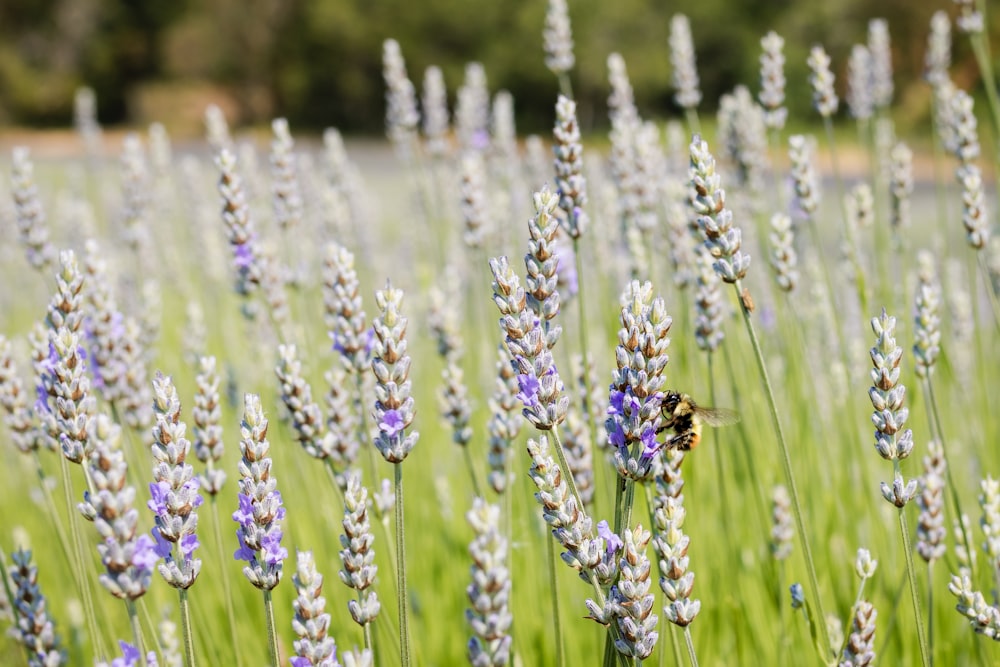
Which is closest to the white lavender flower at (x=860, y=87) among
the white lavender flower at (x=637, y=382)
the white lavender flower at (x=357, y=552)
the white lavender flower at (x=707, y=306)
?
the white lavender flower at (x=707, y=306)

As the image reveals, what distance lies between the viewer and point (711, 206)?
1.54m

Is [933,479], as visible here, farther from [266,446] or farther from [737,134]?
[737,134]

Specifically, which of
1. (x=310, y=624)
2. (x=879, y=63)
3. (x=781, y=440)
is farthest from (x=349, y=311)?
(x=879, y=63)

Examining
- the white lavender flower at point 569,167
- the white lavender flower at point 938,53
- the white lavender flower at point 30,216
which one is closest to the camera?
the white lavender flower at point 569,167

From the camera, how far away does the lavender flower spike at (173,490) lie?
4.68 feet

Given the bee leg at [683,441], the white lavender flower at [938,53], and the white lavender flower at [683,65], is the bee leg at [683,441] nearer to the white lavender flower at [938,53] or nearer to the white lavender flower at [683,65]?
the white lavender flower at [683,65]

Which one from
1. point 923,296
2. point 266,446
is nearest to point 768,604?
point 923,296

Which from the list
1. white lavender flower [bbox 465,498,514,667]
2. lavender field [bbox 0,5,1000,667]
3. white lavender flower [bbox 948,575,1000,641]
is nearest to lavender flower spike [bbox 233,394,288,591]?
lavender field [bbox 0,5,1000,667]

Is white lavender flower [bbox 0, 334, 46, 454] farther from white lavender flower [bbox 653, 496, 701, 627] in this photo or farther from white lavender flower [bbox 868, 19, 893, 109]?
white lavender flower [bbox 868, 19, 893, 109]

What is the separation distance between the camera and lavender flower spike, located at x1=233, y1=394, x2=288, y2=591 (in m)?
1.47

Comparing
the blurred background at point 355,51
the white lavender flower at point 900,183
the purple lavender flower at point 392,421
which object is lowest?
the purple lavender flower at point 392,421

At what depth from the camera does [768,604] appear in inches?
112

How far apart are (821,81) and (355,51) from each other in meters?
30.6

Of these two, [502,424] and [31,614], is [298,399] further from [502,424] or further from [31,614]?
[31,614]
